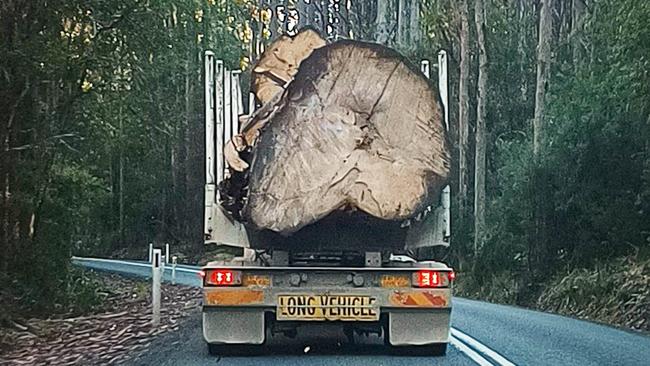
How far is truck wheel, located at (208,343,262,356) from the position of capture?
1088cm

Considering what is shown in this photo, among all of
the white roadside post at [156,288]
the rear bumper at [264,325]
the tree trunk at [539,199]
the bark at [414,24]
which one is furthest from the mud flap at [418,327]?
the bark at [414,24]

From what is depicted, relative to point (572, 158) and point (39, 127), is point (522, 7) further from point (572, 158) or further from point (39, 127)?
point (39, 127)

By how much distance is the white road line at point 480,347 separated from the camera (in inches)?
411

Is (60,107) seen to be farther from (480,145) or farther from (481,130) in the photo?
(481,130)

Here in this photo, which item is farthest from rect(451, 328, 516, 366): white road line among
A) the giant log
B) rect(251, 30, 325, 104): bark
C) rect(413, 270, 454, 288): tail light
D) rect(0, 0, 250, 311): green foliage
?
rect(0, 0, 250, 311): green foliage

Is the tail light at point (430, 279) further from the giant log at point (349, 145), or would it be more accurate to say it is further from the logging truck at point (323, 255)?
the giant log at point (349, 145)

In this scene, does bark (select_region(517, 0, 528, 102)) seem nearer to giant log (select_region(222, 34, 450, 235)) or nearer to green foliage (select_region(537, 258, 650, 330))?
green foliage (select_region(537, 258, 650, 330))

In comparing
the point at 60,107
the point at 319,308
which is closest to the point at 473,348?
the point at 319,308

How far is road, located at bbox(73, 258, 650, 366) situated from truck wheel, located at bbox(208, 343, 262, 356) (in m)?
0.07

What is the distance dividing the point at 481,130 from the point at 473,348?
78.6ft

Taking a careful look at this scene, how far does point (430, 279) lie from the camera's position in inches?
419

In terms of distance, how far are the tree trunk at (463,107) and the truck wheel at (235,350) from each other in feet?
87.6

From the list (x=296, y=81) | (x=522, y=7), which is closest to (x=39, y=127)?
(x=296, y=81)

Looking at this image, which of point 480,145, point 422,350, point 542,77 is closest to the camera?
point 422,350
